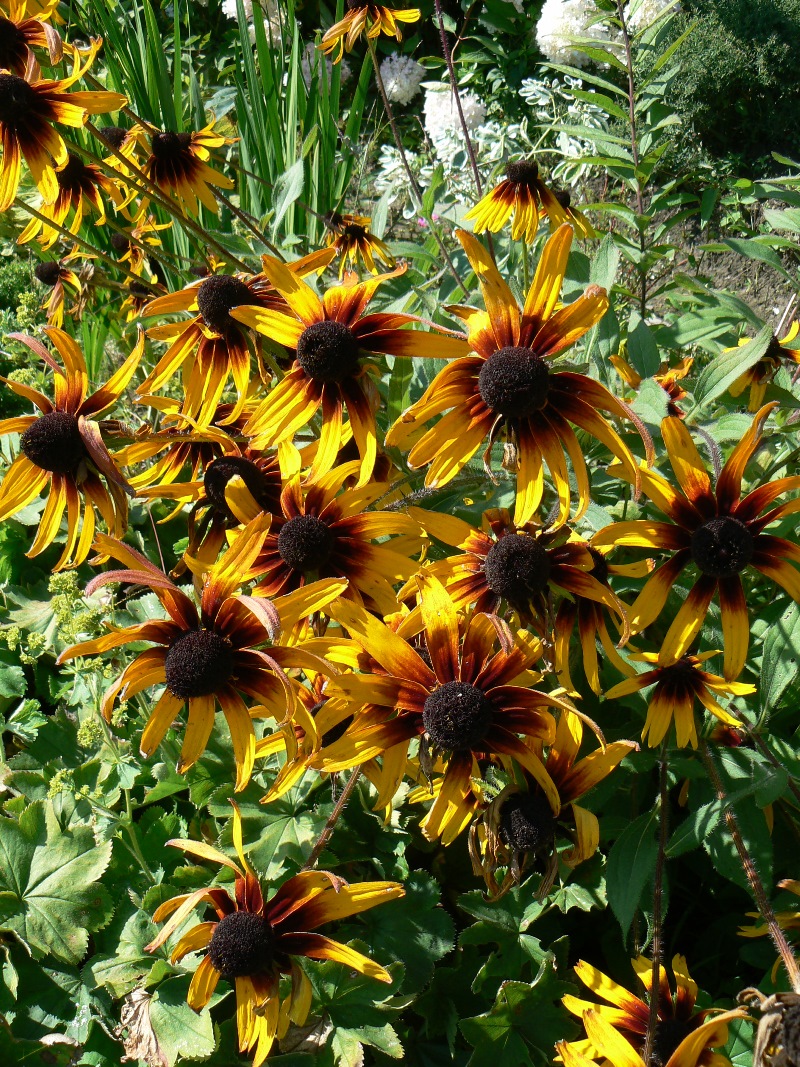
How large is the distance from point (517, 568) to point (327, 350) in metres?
0.39

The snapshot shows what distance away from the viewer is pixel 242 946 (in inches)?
51.1

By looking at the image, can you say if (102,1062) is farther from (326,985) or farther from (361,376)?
(361,376)

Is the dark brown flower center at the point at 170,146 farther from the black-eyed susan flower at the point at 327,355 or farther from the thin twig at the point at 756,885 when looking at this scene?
the thin twig at the point at 756,885

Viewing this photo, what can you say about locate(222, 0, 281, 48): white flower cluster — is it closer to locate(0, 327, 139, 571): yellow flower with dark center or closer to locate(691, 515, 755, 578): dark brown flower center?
locate(0, 327, 139, 571): yellow flower with dark center

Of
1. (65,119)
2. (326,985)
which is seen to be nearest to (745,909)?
(326,985)

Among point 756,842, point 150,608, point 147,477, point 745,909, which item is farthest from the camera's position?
→ point 150,608

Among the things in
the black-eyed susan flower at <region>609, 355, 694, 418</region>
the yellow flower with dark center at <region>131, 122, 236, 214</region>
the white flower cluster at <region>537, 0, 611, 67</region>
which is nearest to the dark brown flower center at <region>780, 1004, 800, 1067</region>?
the black-eyed susan flower at <region>609, 355, 694, 418</region>

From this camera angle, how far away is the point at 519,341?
4.20 ft

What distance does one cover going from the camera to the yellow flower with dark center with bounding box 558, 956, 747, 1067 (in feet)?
3.92

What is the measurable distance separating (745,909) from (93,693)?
52.3 inches

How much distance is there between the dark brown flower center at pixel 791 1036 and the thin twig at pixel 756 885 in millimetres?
185

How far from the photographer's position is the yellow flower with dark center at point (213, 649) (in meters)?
1.25

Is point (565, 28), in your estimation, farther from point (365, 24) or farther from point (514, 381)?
point (514, 381)

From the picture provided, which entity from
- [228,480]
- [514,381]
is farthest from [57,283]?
[514,381]
